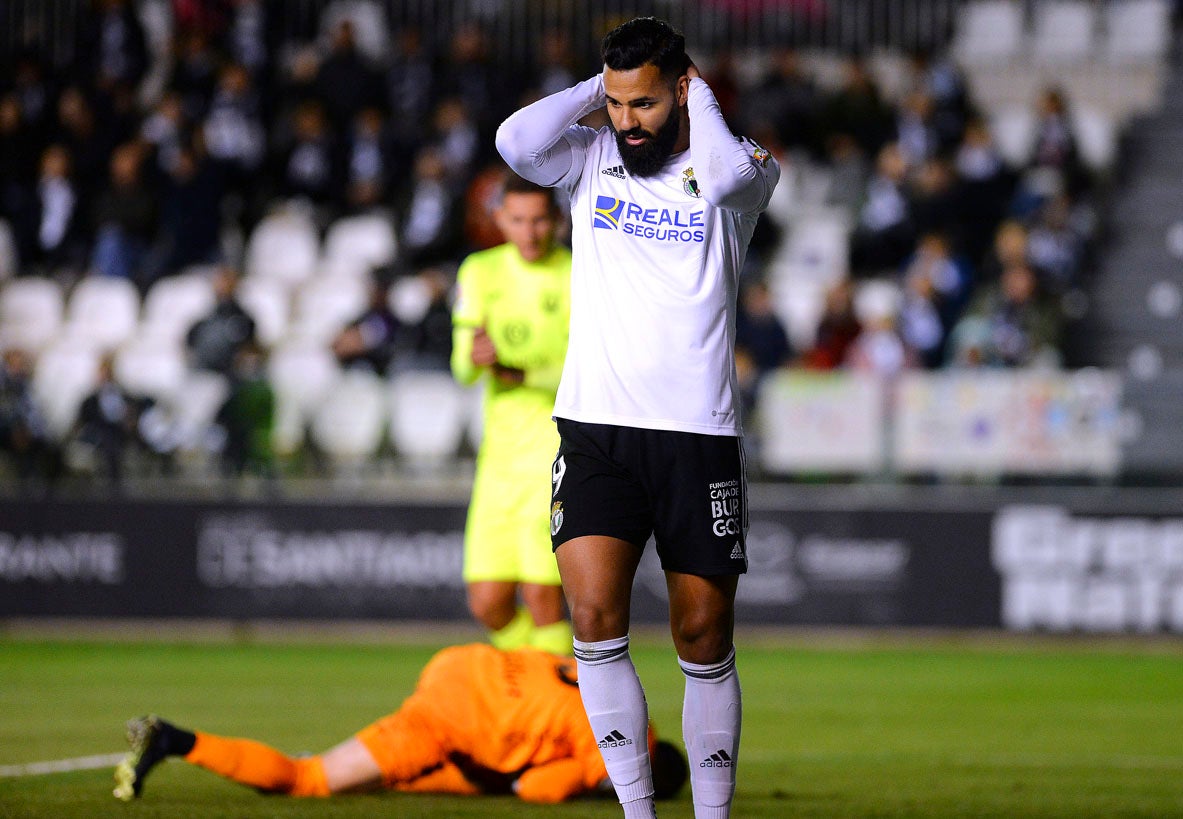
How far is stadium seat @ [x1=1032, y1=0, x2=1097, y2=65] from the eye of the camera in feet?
63.2

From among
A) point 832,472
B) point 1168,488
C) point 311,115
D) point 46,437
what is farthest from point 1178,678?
point 311,115

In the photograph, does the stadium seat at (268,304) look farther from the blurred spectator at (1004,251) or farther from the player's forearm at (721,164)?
the player's forearm at (721,164)

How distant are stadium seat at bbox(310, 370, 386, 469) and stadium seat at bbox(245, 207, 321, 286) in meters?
4.04

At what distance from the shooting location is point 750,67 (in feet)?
64.1

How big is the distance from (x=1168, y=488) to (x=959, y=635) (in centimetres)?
208

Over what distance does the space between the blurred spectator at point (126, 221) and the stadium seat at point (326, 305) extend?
5.45 feet

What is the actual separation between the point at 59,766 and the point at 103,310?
9.59 metres

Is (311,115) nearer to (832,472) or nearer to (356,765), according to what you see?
(832,472)

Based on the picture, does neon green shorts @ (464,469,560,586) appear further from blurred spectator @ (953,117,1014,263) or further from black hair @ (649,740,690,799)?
blurred spectator @ (953,117,1014,263)

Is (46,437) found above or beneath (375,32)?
beneath

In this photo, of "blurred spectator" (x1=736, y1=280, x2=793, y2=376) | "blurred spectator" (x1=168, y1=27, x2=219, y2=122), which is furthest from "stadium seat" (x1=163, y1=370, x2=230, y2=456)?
"blurred spectator" (x1=168, y1=27, x2=219, y2=122)

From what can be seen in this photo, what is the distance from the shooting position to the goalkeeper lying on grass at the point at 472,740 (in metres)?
6.21

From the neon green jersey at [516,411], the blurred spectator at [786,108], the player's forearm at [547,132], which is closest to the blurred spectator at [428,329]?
the blurred spectator at [786,108]

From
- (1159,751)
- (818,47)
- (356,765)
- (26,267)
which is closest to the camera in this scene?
(356,765)
